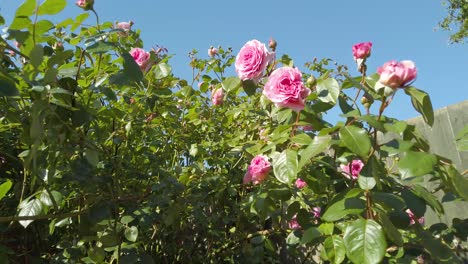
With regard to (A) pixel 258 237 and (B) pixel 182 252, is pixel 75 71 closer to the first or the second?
(A) pixel 258 237

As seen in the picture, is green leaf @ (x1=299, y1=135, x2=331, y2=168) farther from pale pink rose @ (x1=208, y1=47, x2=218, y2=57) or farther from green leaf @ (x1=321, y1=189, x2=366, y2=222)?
pale pink rose @ (x1=208, y1=47, x2=218, y2=57)

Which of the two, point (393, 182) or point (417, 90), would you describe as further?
point (393, 182)

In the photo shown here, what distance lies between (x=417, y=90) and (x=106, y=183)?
0.95 metres

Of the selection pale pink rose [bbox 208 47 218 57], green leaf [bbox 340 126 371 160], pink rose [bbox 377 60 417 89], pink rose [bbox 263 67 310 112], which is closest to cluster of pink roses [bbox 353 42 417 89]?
pink rose [bbox 377 60 417 89]

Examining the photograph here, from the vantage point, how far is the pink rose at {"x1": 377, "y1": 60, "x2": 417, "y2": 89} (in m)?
0.99

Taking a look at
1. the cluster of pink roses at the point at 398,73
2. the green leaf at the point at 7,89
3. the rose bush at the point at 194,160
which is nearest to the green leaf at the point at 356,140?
the rose bush at the point at 194,160

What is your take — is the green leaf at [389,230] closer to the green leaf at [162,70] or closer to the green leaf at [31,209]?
the green leaf at [162,70]

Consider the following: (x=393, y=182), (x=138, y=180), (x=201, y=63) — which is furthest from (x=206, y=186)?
(x=393, y=182)

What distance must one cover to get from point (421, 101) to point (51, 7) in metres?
0.85

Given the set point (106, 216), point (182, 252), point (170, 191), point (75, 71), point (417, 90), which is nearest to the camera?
point (417, 90)

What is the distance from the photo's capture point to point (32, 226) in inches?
74.5

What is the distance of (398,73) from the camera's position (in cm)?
99

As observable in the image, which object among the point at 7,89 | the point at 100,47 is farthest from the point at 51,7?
the point at 7,89

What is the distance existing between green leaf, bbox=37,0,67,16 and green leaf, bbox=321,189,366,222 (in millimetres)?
770
